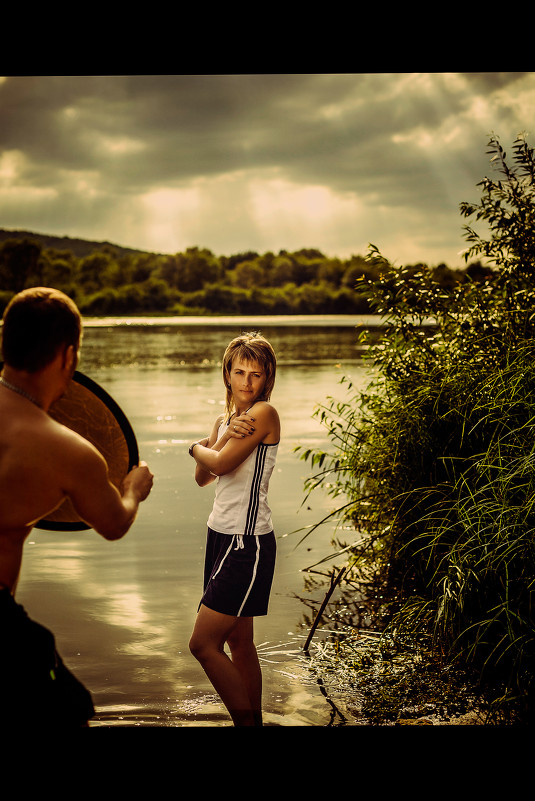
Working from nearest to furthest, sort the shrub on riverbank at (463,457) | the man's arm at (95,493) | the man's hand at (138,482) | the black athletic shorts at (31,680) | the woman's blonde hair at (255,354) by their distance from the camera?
the black athletic shorts at (31,680) < the man's arm at (95,493) < the man's hand at (138,482) < the woman's blonde hair at (255,354) < the shrub on riverbank at (463,457)

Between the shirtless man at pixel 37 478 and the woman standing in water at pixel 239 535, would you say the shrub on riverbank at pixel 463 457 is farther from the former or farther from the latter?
the shirtless man at pixel 37 478

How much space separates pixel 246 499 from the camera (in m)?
3.21

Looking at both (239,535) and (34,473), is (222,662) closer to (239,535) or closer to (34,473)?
(239,535)

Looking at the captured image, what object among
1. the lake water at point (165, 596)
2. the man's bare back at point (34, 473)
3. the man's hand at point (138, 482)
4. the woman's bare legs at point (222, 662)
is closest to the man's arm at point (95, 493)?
the man's bare back at point (34, 473)

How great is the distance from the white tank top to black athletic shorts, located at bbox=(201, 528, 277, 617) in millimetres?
39

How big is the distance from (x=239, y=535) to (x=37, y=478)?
104 centimetres

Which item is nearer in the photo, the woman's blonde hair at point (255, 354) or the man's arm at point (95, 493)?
the man's arm at point (95, 493)

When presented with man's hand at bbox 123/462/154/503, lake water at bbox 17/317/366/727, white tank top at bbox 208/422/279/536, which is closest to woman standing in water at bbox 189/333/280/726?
white tank top at bbox 208/422/279/536

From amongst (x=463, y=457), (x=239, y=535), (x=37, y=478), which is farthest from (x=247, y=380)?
(x=463, y=457)

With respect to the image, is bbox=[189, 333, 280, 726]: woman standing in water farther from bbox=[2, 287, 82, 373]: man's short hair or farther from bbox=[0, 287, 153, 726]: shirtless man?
bbox=[2, 287, 82, 373]: man's short hair

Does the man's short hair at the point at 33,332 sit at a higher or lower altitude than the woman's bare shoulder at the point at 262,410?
higher

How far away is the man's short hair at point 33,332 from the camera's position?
2.42m

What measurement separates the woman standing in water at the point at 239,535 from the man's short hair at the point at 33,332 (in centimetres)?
91
